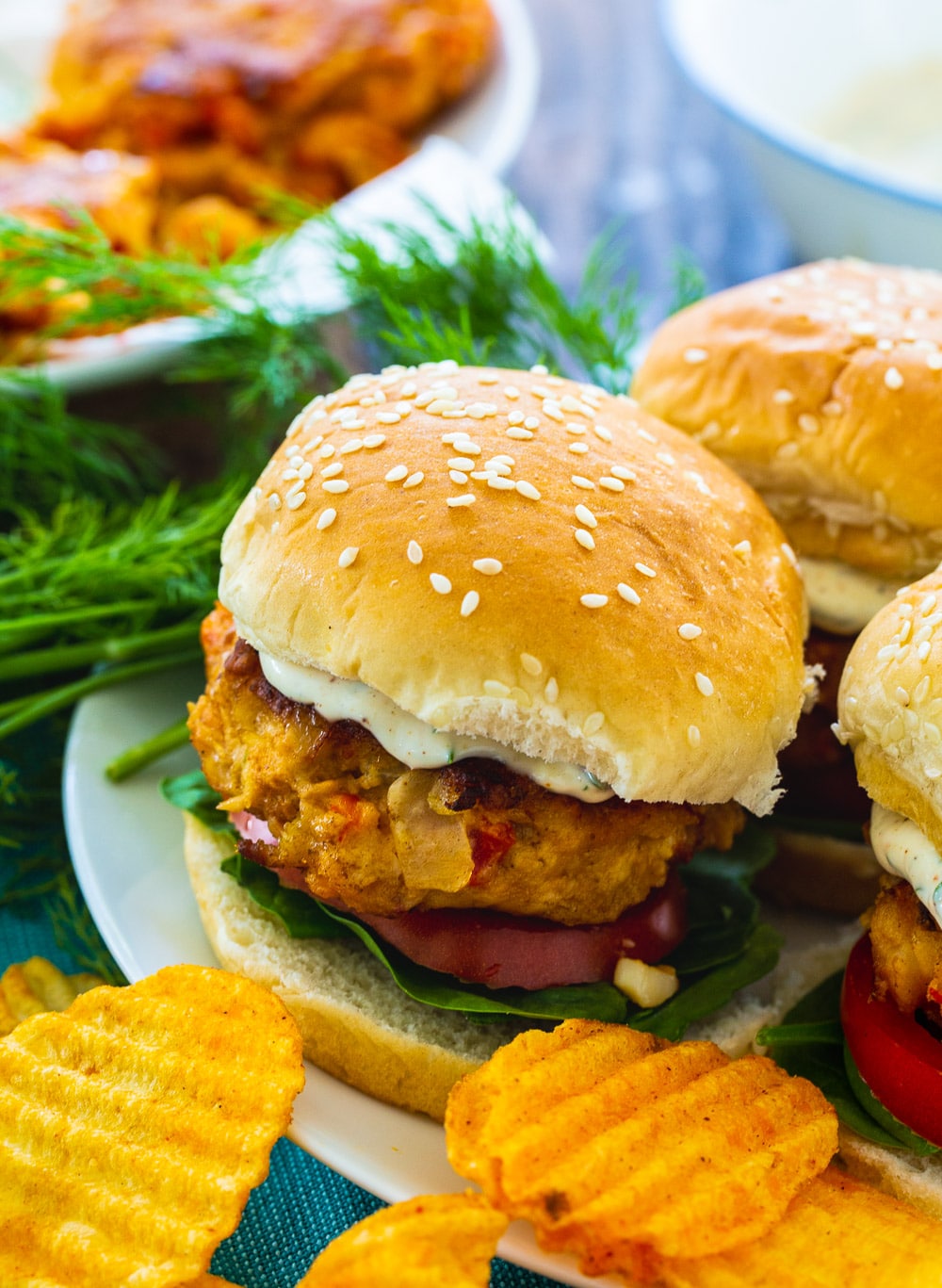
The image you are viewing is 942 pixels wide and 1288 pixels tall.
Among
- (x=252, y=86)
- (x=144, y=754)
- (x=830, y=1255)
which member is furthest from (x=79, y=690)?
(x=252, y=86)

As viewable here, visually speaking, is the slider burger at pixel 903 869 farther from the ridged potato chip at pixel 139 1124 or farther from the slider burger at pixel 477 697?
the ridged potato chip at pixel 139 1124

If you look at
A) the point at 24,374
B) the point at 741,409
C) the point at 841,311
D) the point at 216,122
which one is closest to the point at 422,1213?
the point at 741,409

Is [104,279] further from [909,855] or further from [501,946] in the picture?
[909,855]

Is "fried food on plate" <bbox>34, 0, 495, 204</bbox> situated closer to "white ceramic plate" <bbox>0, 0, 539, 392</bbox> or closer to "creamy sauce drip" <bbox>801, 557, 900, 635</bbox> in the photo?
"white ceramic plate" <bbox>0, 0, 539, 392</bbox>

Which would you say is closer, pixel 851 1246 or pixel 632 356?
pixel 851 1246

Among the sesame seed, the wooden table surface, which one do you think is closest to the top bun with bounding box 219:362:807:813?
the sesame seed

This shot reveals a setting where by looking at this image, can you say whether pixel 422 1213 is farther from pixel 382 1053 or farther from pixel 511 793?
pixel 511 793

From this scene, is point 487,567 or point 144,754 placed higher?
point 487,567
